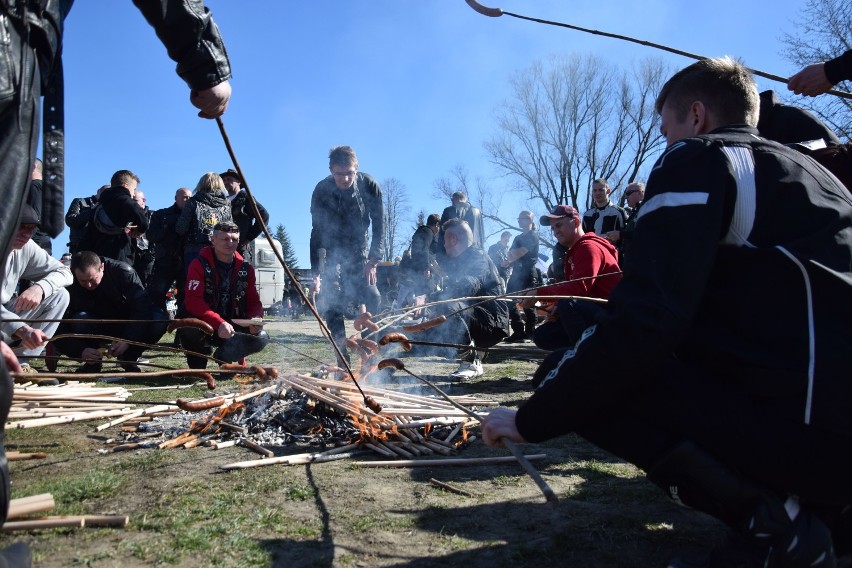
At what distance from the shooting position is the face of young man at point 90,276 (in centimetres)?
591

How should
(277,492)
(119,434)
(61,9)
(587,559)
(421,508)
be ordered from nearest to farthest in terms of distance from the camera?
(61,9) → (587,559) → (421,508) → (277,492) → (119,434)

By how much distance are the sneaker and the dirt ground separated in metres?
2.92

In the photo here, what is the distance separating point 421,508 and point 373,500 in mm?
237

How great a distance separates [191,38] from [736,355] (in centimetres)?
220

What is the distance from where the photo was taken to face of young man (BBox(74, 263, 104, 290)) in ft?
19.4

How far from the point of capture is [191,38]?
2.32 metres

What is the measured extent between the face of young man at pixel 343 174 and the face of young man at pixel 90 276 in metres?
2.56

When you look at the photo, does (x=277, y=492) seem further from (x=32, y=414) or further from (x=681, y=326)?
(x=32, y=414)

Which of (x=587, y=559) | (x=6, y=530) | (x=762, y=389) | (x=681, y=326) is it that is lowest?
(x=587, y=559)

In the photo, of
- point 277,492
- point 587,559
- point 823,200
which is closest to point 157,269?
point 277,492

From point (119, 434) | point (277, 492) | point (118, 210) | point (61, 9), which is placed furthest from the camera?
point (118, 210)

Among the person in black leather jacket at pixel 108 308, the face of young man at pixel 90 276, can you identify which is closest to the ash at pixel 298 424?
the person in black leather jacket at pixel 108 308

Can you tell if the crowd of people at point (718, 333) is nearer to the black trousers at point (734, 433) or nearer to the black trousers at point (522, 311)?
the black trousers at point (734, 433)

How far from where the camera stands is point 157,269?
7.99 meters
